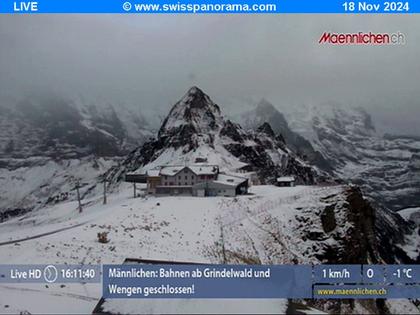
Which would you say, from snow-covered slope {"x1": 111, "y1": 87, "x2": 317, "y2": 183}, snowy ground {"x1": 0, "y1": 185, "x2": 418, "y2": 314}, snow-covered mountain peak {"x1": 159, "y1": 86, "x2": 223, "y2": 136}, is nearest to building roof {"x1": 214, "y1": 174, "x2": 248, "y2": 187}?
snowy ground {"x1": 0, "y1": 185, "x2": 418, "y2": 314}

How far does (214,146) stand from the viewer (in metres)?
78.6

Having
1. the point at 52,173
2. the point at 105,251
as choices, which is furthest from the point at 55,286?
the point at 52,173

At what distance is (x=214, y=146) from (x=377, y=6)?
7058cm

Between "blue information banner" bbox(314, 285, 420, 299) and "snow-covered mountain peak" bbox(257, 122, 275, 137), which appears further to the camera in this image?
"snow-covered mountain peak" bbox(257, 122, 275, 137)

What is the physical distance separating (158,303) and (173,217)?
11829 millimetres

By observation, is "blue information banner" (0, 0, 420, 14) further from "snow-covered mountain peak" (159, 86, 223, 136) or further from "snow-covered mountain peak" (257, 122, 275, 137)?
"snow-covered mountain peak" (257, 122, 275, 137)

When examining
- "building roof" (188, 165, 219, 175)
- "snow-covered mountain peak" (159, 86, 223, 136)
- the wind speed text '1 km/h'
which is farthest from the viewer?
"snow-covered mountain peak" (159, 86, 223, 136)

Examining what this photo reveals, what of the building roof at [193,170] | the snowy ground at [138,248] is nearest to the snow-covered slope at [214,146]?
the building roof at [193,170]

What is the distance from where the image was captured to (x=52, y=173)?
7761 inches

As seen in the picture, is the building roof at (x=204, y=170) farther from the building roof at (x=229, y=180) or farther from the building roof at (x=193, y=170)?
the building roof at (x=229, y=180)

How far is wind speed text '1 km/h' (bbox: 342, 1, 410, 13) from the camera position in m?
7.98

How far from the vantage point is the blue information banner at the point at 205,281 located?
277 inches

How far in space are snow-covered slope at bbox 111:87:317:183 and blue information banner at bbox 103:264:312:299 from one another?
58.0 m
